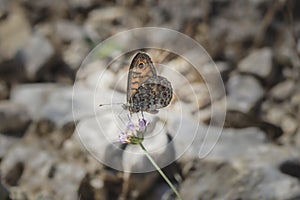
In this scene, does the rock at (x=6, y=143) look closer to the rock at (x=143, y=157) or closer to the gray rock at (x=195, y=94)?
the rock at (x=143, y=157)

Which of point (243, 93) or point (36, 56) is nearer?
point (243, 93)

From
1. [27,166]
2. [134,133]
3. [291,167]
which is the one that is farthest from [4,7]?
[134,133]

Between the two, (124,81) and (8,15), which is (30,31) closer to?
(8,15)

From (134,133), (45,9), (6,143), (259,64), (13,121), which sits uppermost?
(45,9)

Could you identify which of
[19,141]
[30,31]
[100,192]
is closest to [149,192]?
[100,192]

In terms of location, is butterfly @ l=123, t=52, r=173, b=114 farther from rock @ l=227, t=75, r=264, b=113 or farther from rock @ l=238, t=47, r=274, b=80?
rock @ l=238, t=47, r=274, b=80

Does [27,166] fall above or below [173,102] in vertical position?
below

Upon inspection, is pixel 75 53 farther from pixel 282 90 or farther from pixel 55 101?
pixel 282 90

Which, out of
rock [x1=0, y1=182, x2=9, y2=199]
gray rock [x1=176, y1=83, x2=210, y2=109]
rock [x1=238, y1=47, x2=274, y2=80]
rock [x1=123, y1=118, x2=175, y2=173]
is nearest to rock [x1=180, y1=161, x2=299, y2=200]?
rock [x1=123, y1=118, x2=175, y2=173]
